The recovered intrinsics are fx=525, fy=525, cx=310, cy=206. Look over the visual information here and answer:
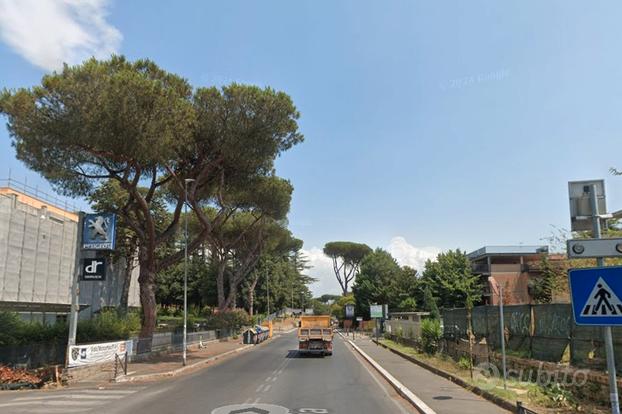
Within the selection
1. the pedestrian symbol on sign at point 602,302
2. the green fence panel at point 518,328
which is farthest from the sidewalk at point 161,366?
the pedestrian symbol on sign at point 602,302

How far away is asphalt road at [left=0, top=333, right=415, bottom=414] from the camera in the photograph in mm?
12141

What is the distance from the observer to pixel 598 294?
5.71m

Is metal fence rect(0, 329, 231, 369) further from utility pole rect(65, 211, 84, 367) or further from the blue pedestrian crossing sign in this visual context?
the blue pedestrian crossing sign

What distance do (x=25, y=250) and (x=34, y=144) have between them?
18.9 m

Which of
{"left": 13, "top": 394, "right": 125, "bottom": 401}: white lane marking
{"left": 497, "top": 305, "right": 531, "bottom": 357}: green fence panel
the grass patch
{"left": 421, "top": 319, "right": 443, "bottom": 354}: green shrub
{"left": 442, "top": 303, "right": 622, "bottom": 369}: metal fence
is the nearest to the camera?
the grass patch

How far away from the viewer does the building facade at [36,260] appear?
37250 mm

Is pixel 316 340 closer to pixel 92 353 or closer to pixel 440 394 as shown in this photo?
pixel 92 353

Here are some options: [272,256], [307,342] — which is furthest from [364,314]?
[307,342]

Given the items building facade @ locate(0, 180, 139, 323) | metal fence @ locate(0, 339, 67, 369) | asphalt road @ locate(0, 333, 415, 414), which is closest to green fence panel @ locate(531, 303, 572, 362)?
asphalt road @ locate(0, 333, 415, 414)

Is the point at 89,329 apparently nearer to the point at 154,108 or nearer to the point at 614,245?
the point at 154,108

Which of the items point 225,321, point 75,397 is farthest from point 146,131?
point 225,321

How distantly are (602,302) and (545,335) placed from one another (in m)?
9.87

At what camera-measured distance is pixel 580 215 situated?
6410 mm

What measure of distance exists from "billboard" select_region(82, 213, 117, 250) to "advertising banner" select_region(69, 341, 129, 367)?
414 cm
